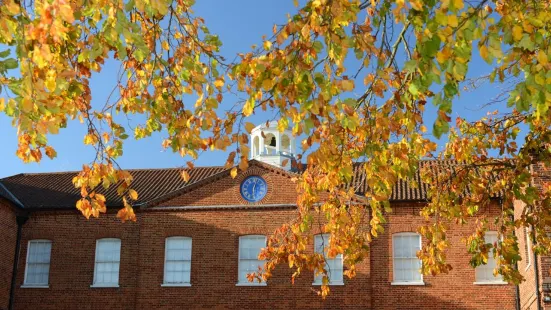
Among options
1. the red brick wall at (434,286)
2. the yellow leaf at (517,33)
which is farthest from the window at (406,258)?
the yellow leaf at (517,33)

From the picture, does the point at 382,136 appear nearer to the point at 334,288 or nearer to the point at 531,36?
the point at 531,36

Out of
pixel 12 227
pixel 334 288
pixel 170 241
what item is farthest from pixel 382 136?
pixel 12 227

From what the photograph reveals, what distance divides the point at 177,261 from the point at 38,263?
16.9 feet

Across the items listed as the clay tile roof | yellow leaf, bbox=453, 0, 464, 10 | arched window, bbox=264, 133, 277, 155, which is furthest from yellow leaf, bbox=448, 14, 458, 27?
arched window, bbox=264, 133, 277, 155

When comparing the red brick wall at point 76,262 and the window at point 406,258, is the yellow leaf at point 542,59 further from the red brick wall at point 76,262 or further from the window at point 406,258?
the red brick wall at point 76,262

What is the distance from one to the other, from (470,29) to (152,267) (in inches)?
840

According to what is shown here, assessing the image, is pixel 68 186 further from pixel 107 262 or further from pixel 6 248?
pixel 107 262

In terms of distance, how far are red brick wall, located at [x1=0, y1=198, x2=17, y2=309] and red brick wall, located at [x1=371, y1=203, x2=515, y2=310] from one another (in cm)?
1268

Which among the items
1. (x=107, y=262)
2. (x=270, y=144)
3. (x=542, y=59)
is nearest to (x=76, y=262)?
(x=107, y=262)

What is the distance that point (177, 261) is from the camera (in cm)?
2666

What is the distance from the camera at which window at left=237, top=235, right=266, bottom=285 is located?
2617cm

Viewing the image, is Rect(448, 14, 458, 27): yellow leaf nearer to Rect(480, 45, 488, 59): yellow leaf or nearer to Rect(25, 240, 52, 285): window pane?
Rect(480, 45, 488, 59): yellow leaf

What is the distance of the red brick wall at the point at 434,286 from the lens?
2467 cm

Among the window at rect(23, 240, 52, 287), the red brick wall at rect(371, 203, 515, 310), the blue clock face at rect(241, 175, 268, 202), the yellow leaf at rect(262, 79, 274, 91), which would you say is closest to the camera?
the yellow leaf at rect(262, 79, 274, 91)
